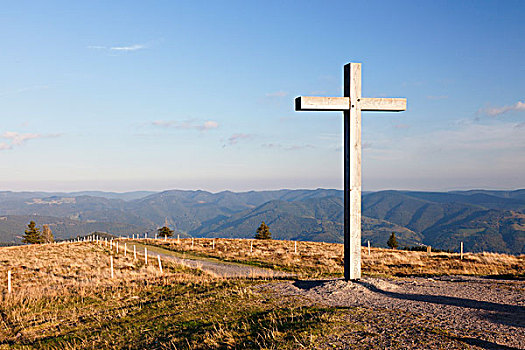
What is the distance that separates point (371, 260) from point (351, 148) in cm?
1915

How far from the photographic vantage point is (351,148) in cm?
995

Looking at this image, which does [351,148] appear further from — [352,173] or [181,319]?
[181,319]

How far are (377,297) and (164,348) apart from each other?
4.28m

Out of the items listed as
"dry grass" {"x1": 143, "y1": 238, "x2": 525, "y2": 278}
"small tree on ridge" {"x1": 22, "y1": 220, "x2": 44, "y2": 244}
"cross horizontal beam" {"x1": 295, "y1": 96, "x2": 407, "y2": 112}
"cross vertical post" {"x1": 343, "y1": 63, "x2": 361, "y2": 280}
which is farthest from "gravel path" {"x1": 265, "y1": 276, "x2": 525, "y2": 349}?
"small tree on ridge" {"x1": 22, "y1": 220, "x2": 44, "y2": 244}

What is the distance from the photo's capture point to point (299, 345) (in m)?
5.55

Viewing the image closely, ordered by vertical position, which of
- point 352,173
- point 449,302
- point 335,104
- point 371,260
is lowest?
point 371,260

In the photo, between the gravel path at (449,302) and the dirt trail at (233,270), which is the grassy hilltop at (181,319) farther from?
the dirt trail at (233,270)

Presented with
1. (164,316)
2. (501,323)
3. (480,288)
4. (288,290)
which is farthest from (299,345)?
(480,288)

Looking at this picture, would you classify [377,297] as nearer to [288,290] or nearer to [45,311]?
[288,290]

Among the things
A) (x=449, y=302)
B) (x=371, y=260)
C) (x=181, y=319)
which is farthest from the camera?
(x=371, y=260)

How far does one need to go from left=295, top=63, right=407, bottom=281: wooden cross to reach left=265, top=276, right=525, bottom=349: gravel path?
0.74 meters

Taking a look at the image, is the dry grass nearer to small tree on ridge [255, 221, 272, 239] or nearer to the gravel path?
the gravel path

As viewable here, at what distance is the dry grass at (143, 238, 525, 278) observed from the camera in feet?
67.6

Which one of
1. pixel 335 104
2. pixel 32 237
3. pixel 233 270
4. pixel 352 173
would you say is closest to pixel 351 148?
pixel 352 173
